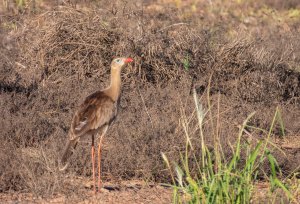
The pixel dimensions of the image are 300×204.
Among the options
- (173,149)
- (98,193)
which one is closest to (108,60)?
(173,149)

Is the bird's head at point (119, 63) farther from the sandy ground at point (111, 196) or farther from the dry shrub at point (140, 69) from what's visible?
the dry shrub at point (140, 69)

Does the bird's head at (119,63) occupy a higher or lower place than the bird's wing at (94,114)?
higher

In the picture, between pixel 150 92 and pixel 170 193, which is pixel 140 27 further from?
pixel 170 193

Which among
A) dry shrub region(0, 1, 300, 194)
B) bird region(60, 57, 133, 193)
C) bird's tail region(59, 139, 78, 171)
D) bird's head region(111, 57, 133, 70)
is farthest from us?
dry shrub region(0, 1, 300, 194)

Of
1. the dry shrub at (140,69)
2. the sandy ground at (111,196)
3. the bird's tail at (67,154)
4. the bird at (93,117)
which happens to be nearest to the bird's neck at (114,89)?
the bird at (93,117)

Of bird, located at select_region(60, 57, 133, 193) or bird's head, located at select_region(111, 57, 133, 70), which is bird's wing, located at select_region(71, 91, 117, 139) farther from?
bird's head, located at select_region(111, 57, 133, 70)

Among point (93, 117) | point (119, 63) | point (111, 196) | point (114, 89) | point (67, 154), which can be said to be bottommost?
point (111, 196)

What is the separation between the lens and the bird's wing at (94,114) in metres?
6.47

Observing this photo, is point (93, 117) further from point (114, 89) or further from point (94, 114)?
point (114, 89)

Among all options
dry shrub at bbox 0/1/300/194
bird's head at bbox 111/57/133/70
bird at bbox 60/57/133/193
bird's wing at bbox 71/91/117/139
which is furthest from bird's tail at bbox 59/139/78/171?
dry shrub at bbox 0/1/300/194

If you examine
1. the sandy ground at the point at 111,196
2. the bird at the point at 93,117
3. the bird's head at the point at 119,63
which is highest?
the bird's head at the point at 119,63

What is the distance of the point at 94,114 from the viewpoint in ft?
21.6

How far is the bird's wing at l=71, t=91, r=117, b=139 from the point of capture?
6.47 metres

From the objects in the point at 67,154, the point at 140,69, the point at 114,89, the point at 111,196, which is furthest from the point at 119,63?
the point at 140,69
